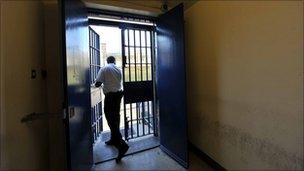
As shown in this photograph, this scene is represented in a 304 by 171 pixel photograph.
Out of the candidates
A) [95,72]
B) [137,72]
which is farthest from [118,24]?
[95,72]

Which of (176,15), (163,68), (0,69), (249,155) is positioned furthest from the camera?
(163,68)

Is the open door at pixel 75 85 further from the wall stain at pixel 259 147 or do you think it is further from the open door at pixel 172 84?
the wall stain at pixel 259 147

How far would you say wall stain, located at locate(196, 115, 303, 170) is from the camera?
1281 mm

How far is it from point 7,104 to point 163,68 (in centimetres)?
176

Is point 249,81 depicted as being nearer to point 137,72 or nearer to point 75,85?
point 75,85

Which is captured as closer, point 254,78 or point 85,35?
point 254,78

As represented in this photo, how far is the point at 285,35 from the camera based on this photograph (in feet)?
4.15

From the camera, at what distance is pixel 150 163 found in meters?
2.23

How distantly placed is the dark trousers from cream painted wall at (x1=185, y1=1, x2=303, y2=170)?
1.06 meters

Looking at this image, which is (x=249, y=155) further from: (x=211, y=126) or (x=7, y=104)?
(x=7, y=104)

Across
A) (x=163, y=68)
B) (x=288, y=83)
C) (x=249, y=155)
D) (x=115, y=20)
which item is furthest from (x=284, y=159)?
(x=115, y=20)

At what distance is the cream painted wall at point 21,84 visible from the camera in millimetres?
1073

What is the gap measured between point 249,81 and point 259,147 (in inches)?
21.6

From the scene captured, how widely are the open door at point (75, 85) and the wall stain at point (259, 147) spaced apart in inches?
54.8
